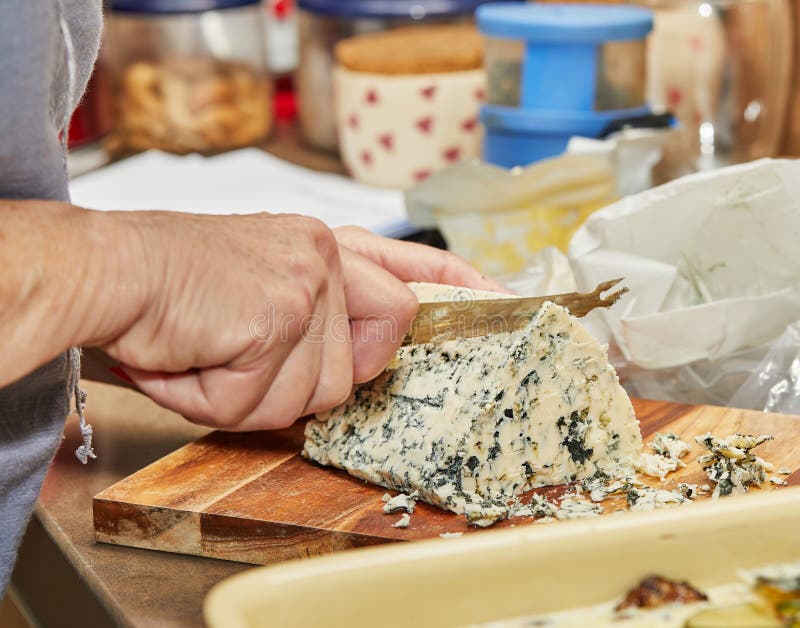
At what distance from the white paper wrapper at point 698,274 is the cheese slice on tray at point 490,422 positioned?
219 millimetres

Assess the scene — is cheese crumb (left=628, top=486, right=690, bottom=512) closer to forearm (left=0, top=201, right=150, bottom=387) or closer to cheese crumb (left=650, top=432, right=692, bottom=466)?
cheese crumb (left=650, top=432, right=692, bottom=466)

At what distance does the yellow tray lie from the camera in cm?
62

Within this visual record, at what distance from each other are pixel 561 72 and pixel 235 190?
0.64 metres

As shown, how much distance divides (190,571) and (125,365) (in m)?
0.21

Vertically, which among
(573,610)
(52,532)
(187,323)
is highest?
(187,323)

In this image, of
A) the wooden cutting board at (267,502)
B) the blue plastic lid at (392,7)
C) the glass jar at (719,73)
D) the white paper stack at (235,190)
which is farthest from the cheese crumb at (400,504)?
the blue plastic lid at (392,7)

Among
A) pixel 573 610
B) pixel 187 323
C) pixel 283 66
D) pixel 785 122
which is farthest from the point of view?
pixel 283 66

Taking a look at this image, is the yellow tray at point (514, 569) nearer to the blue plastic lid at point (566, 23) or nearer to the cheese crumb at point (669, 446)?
the cheese crumb at point (669, 446)

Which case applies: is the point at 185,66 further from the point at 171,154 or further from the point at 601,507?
the point at 601,507

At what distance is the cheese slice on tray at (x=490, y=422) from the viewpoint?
0.99m

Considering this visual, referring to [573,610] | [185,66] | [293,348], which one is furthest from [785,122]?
[573,610]

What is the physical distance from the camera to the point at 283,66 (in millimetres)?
2695

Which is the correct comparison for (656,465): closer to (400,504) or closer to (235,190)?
(400,504)

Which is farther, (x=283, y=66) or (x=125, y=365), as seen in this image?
(x=283, y=66)
